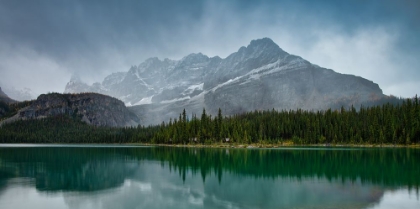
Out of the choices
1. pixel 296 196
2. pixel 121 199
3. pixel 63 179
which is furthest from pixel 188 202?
pixel 63 179

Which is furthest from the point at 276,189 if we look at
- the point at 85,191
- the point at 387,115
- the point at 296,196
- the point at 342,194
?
the point at 387,115

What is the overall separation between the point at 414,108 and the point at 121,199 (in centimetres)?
12993

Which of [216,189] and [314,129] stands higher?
[314,129]

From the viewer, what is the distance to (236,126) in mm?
150625

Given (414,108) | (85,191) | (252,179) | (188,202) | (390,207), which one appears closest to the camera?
(390,207)

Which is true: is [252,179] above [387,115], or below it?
below

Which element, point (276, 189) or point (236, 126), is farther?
point (236, 126)

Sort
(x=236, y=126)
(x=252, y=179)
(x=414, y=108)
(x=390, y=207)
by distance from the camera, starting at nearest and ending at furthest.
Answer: (x=390, y=207) < (x=252, y=179) < (x=414, y=108) < (x=236, y=126)

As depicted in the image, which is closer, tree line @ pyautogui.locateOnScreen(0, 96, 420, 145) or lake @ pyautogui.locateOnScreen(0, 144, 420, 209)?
lake @ pyautogui.locateOnScreen(0, 144, 420, 209)

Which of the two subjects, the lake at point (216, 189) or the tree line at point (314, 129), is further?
the tree line at point (314, 129)

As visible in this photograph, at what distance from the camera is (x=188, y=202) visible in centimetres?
2675

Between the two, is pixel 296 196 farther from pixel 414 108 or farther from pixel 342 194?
pixel 414 108

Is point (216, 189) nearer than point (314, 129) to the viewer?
Yes

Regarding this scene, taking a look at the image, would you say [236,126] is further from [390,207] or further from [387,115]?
[390,207]
